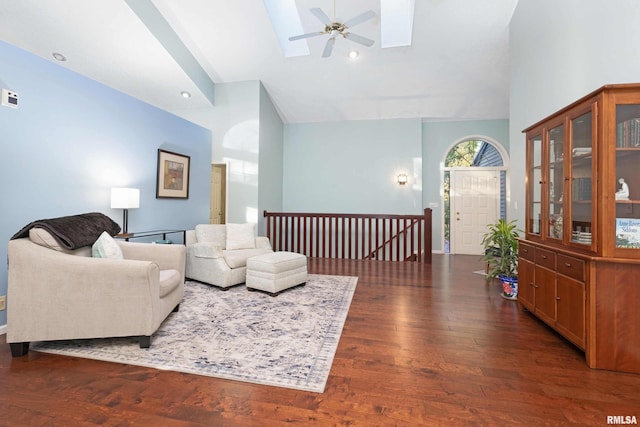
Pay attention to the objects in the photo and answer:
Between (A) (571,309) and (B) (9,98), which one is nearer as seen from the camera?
(A) (571,309)

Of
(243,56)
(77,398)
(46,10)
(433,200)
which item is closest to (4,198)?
(77,398)

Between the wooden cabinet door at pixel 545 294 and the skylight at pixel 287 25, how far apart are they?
15.8ft

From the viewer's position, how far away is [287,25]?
5.19 meters

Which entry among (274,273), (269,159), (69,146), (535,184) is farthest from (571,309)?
(269,159)

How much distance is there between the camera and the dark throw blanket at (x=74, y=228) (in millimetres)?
2145

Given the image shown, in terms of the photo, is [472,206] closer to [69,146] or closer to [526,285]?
[526,285]

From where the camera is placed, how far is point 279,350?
2.12 metres

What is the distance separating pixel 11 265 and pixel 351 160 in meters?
6.05

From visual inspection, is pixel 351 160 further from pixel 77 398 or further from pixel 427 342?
pixel 77 398

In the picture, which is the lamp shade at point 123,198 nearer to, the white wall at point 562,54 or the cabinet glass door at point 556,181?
the cabinet glass door at point 556,181

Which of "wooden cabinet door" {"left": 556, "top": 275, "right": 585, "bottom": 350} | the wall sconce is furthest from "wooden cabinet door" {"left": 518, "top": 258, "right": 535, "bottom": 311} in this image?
the wall sconce

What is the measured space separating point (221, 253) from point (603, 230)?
11.7 feet

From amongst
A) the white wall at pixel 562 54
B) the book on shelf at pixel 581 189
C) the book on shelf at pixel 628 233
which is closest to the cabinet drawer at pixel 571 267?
the book on shelf at pixel 628 233

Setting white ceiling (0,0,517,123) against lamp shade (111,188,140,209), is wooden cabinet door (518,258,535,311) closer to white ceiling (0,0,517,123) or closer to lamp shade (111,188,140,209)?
white ceiling (0,0,517,123)
